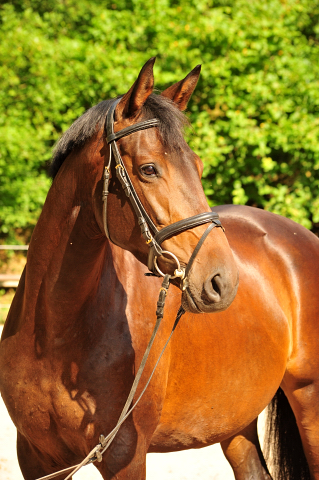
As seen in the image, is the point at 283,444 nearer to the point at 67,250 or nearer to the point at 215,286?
the point at 215,286

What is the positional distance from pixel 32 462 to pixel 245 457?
1.71m

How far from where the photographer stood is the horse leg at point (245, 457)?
338 cm

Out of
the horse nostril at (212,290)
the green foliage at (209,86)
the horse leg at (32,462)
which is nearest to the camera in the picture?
the horse nostril at (212,290)

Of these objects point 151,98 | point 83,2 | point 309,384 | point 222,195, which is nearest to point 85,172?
point 151,98

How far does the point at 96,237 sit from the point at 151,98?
0.64m

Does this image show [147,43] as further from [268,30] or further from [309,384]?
[309,384]

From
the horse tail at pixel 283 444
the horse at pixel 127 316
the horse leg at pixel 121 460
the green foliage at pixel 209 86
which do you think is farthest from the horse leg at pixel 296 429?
the green foliage at pixel 209 86

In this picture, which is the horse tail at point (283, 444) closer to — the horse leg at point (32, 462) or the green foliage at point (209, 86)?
the horse leg at point (32, 462)

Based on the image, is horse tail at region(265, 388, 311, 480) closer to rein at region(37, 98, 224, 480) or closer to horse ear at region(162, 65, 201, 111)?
rein at region(37, 98, 224, 480)

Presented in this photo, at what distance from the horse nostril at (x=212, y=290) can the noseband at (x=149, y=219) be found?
9 cm

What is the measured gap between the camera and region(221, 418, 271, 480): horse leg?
3.38m

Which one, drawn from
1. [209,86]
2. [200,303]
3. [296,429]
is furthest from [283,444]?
[209,86]

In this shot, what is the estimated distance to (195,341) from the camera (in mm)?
2443

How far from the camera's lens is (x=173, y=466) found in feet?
13.7
